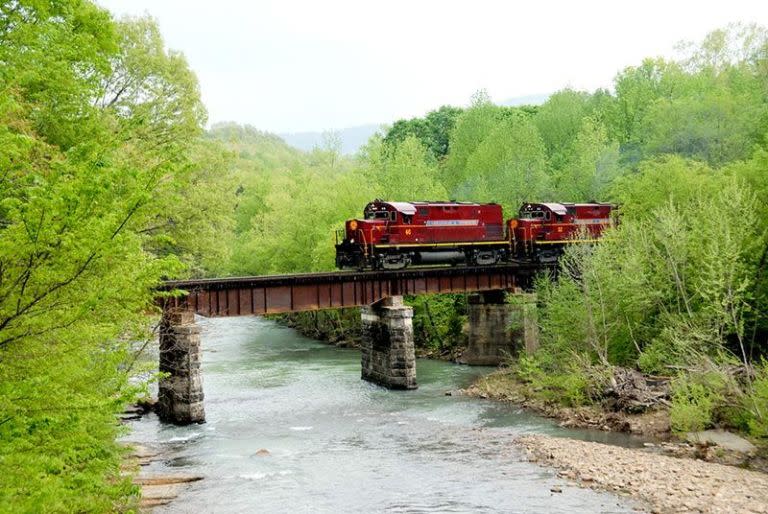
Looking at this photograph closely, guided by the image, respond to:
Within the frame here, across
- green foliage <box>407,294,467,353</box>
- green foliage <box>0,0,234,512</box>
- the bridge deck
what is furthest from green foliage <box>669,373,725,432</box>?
green foliage <box>407,294,467,353</box>

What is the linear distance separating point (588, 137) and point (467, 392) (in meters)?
35.2

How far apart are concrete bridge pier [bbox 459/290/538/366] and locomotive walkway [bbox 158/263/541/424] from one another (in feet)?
0.20

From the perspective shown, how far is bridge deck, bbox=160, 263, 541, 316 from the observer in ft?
104

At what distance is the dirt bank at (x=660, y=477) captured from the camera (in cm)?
1833

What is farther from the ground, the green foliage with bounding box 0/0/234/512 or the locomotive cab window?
the locomotive cab window

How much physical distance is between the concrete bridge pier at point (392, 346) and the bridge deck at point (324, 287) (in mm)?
1020

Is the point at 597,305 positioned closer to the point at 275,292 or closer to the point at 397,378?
the point at 397,378

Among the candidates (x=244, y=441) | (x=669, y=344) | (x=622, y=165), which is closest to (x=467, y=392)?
(x=669, y=344)

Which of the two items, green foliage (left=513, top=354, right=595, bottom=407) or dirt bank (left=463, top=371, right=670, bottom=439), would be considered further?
green foliage (left=513, top=354, right=595, bottom=407)

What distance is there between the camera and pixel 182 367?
2995 centimetres

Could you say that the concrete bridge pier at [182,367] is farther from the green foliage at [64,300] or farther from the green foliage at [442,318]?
the green foliage at [442,318]

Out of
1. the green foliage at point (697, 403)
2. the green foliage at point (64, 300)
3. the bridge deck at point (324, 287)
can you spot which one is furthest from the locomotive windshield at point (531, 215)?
the green foliage at point (64, 300)

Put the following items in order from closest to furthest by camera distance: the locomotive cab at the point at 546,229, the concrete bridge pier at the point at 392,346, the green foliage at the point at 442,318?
the concrete bridge pier at the point at 392,346 → the locomotive cab at the point at 546,229 → the green foliage at the point at 442,318

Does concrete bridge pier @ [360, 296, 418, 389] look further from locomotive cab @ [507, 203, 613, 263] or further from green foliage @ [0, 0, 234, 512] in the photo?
green foliage @ [0, 0, 234, 512]
